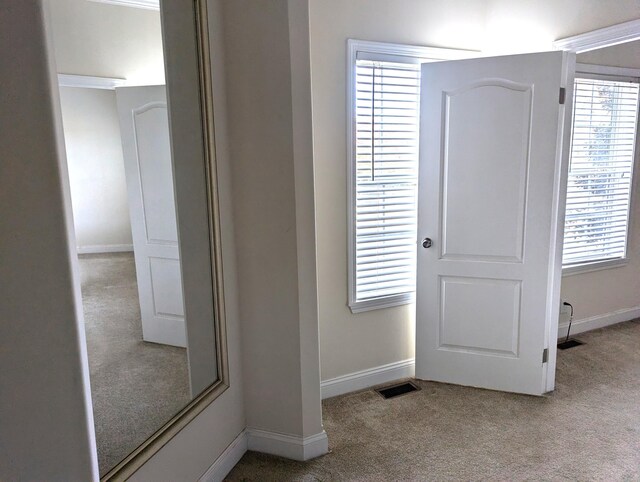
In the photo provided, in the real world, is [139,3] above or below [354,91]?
above

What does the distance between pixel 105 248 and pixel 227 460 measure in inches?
51.0

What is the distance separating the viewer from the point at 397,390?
297cm

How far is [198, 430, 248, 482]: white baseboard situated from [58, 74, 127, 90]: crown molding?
1619mm

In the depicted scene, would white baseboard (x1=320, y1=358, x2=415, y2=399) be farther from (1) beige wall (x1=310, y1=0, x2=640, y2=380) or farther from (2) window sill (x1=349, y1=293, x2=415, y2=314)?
(2) window sill (x1=349, y1=293, x2=415, y2=314)

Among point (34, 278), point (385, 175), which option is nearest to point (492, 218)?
point (385, 175)

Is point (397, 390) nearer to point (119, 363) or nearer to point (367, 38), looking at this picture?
point (119, 363)

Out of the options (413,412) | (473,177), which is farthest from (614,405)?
(473,177)

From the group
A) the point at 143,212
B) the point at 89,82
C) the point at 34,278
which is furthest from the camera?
the point at 143,212

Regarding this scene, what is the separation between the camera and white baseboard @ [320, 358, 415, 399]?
2.91 metres

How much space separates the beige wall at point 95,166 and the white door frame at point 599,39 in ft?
7.95

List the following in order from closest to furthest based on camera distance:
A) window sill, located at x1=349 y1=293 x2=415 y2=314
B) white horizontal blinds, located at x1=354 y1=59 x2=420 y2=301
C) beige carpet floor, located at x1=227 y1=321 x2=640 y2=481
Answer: beige carpet floor, located at x1=227 y1=321 x2=640 y2=481
white horizontal blinds, located at x1=354 y1=59 x2=420 y2=301
window sill, located at x1=349 y1=293 x2=415 y2=314

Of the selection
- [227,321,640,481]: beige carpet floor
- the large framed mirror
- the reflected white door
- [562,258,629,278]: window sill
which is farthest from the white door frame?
the reflected white door

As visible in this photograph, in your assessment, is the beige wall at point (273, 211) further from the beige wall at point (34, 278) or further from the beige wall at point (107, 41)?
the beige wall at point (34, 278)

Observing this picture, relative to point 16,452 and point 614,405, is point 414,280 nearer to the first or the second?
point 614,405
